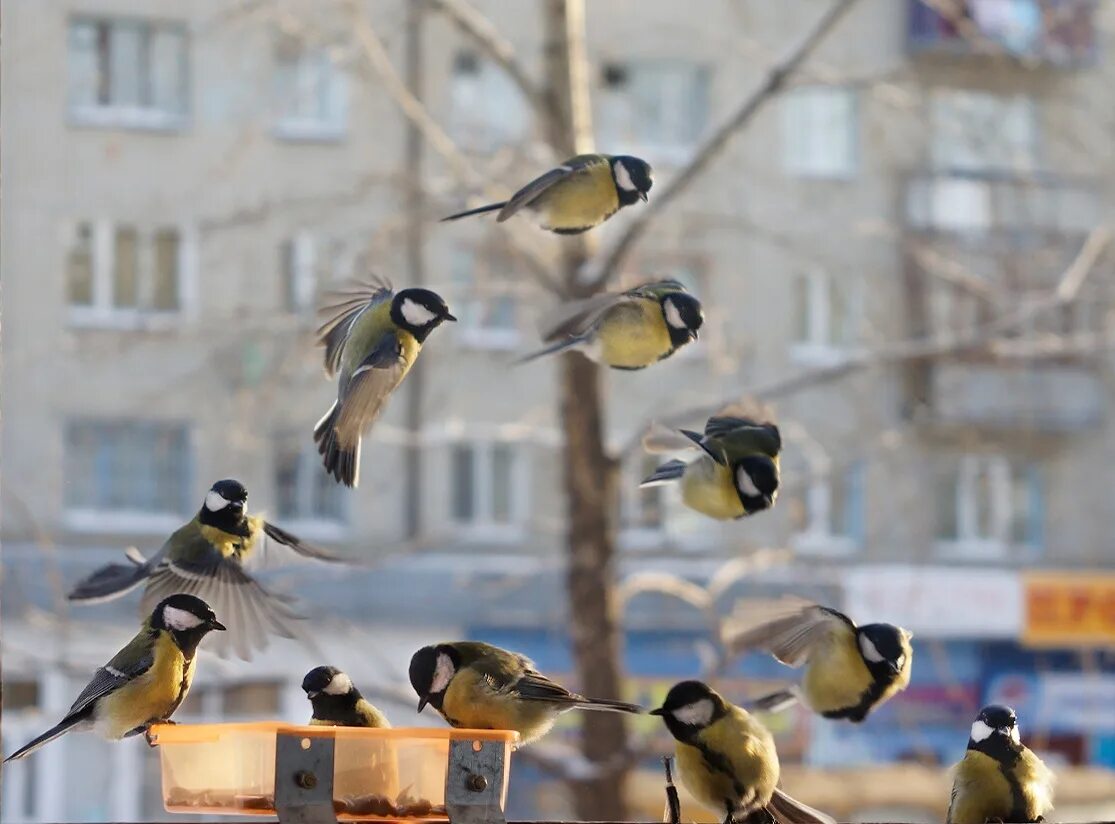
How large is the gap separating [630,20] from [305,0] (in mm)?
3812

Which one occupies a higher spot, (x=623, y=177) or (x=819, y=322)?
(x=819, y=322)

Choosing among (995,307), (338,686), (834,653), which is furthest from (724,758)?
(995,307)

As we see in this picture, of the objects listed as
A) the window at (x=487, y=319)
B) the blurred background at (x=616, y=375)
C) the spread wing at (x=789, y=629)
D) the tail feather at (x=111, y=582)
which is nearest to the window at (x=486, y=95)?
the blurred background at (x=616, y=375)

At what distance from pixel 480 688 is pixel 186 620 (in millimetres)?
376

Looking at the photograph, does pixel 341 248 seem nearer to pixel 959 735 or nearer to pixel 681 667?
pixel 681 667

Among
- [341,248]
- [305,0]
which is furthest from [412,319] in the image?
[305,0]

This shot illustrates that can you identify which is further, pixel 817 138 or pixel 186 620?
pixel 817 138

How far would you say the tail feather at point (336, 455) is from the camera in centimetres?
183

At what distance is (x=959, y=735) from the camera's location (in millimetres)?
12602

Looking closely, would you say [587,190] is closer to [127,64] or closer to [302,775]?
[302,775]

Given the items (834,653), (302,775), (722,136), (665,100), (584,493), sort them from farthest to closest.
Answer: (665,100) < (584,493) < (722,136) < (834,653) < (302,775)

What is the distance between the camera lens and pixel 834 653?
2.38 m

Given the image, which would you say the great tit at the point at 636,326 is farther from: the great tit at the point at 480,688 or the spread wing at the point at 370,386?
the great tit at the point at 480,688

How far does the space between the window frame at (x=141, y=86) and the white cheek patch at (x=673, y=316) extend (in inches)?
403
